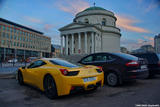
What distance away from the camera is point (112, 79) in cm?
570

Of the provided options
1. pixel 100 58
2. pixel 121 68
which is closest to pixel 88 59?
pixel 100 58

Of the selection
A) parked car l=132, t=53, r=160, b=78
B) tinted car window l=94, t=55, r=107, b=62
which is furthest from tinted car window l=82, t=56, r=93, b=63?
parked car l=132, t=53, r=160, b=78

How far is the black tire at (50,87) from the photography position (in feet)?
13.1

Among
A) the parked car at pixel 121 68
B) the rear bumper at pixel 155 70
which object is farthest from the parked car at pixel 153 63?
the parked car at pixel 121 68

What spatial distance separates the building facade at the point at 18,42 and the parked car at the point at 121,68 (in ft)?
160

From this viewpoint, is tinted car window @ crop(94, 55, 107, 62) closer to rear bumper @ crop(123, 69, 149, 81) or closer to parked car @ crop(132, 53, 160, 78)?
rear bumper @ crop(123, 69, 149, 81)

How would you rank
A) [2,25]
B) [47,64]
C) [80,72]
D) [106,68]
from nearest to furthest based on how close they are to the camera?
[80,72], [47,64], [106,68], [2,25]

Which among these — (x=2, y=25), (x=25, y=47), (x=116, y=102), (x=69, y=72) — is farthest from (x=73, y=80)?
(x=25, y=47)

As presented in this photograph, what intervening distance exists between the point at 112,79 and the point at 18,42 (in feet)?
228

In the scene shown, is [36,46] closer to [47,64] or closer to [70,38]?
[70,38]

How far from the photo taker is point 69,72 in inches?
150

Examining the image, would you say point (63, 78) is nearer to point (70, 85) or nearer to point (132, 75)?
point (70, 85)

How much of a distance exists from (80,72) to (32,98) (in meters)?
1.90

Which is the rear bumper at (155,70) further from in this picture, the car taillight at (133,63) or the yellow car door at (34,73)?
the yellow car door at (34,73)
